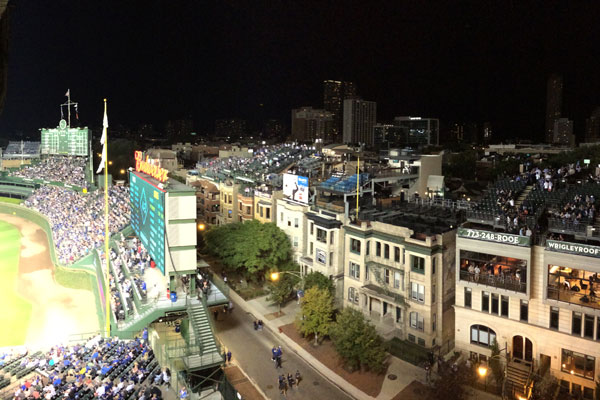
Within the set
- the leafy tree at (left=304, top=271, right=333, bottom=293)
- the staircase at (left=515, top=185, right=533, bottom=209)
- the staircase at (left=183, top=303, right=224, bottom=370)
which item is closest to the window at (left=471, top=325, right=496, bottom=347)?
the staircase at (left=515, top=185, right=533, bottom=209)

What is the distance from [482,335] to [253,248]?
24.7 metres

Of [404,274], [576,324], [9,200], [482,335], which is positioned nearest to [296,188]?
[404,274]

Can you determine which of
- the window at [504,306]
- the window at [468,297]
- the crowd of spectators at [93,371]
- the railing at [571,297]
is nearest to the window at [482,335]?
the window at [468,297]

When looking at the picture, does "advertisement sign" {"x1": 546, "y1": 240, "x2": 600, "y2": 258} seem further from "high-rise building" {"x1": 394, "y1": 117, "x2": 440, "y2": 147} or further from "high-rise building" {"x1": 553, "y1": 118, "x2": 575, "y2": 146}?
"high-rise building" {"x1": 394, "y1": 117, "x2": 440, "y2": 147}

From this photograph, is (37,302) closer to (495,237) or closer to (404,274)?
(404,274)

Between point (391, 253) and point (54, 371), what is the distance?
26.2m

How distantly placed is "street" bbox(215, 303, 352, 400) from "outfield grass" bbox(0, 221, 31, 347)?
18179 millimetres

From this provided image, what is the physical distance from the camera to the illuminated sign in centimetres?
3597

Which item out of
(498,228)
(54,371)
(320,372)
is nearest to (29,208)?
(54,371)

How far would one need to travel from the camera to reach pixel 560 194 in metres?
39.2

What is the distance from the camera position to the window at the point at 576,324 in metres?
30.9

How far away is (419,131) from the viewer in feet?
502

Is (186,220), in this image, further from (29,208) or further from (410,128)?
(410,128)

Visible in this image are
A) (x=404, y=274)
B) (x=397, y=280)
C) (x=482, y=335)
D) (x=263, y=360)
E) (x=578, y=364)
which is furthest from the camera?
(x=397, y=280)
